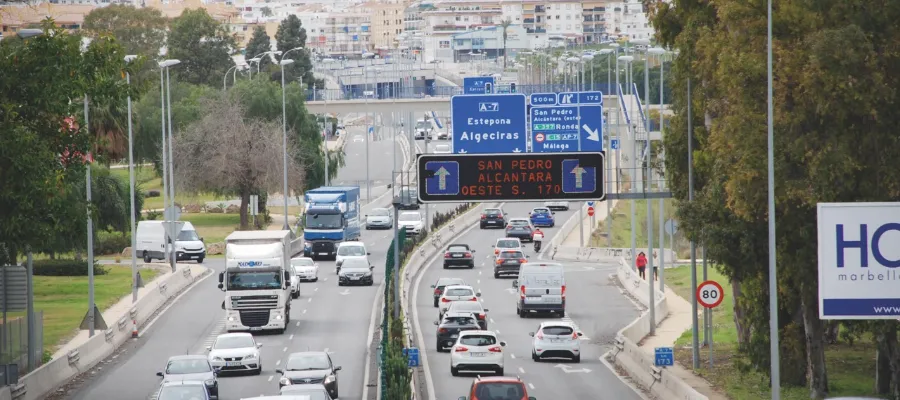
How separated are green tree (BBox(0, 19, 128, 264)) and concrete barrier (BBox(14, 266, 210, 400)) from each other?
13.9 ft

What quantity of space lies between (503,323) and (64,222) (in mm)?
24127

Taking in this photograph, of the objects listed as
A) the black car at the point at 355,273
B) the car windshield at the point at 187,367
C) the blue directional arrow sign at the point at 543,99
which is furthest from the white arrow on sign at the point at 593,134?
the car windshield at the point at 187,367

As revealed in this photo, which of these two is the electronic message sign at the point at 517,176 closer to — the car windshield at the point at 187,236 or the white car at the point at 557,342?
the white car at the point at 557,342

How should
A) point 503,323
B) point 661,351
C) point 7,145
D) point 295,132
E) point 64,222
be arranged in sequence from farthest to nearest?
point 295,132 < point 503,323 < point 661,351 < point 64,222 < point 7,145

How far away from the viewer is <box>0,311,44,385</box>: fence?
35938 mm

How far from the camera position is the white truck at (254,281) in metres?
46.5

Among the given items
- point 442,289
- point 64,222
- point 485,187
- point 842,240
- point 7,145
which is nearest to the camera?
point 842,240

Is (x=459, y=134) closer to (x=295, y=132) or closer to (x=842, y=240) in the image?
(x=842, y=240)

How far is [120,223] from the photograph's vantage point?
70.8m

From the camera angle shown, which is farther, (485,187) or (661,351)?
(661,351)

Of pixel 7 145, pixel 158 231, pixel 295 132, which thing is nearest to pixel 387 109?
pixel 295 132

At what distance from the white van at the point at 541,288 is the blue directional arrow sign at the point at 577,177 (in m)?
20.1

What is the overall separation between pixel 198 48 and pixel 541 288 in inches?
3963

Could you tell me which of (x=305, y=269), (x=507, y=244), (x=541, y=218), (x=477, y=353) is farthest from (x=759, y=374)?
(x=541, y=218)
